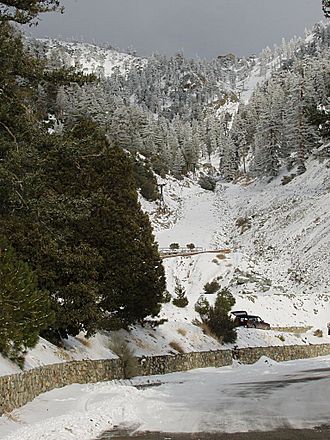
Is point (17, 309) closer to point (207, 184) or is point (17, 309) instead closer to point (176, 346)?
point (176, 346)

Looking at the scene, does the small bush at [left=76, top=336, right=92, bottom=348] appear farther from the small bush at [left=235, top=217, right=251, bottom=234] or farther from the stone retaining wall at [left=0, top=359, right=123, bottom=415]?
the small bush at [left=235, top=217, right=251, bottom=234]

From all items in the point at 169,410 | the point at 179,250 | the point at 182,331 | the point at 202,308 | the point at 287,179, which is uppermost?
the point at 287,179

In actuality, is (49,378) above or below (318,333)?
below

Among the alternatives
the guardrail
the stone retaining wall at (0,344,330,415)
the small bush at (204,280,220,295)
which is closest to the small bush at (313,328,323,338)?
the stone retaining wall at (0,344,330,415)

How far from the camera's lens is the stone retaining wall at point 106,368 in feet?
37.7

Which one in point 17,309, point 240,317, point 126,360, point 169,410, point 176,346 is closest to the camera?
point 169,410

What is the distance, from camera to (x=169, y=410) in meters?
12.5

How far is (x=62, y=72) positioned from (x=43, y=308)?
6.88 m

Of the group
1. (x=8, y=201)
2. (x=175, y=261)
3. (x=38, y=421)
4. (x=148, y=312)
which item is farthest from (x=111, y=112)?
(x=38, y=421)

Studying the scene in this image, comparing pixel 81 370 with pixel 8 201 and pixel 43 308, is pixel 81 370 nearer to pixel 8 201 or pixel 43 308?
pixel 43 308

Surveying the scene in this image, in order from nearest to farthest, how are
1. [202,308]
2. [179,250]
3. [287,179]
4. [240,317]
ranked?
[202,308], [240,317], [179,250], [287,179]

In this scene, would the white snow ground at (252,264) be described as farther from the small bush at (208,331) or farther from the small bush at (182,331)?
the small bush at (208,331)

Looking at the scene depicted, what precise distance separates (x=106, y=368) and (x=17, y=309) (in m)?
6.48

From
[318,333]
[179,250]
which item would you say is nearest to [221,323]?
[318,333]
